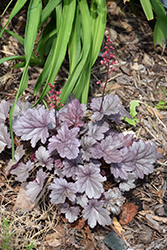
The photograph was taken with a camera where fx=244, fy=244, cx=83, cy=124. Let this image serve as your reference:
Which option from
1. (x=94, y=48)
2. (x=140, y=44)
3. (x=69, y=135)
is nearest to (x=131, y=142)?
(x=69, y=135)

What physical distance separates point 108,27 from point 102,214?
6.04ft

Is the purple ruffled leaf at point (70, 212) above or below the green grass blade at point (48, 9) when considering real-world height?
below

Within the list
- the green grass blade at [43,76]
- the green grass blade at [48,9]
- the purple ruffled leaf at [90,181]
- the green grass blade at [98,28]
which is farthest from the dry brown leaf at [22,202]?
the green grass blade at [48,9]

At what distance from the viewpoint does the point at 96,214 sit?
59.8 inches

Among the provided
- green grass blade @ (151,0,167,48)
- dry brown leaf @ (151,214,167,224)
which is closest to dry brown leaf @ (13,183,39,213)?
dry brown leaf @ (151,214,167,224)

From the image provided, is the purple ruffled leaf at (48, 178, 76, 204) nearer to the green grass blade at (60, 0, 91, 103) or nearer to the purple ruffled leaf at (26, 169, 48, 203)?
the purple ruffled leaf at (26, 169, 48, 203)

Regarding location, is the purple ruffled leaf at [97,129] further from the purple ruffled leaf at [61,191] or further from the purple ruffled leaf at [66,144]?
the purple ruffled leaf at [61,191]

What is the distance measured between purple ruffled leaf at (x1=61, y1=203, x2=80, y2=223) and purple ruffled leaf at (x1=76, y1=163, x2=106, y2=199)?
0.14m

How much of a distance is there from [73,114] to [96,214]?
2.17 feet

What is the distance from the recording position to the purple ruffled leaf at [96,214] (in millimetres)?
1488

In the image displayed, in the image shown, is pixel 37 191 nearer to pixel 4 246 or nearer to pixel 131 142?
pixel 4 246

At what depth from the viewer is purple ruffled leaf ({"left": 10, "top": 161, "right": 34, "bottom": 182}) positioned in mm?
1613

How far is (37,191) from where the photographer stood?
1.53m

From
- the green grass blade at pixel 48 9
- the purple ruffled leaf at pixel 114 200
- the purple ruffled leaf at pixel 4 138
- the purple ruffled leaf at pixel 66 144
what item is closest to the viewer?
the purple ruffled leaf at pixel 66 144
